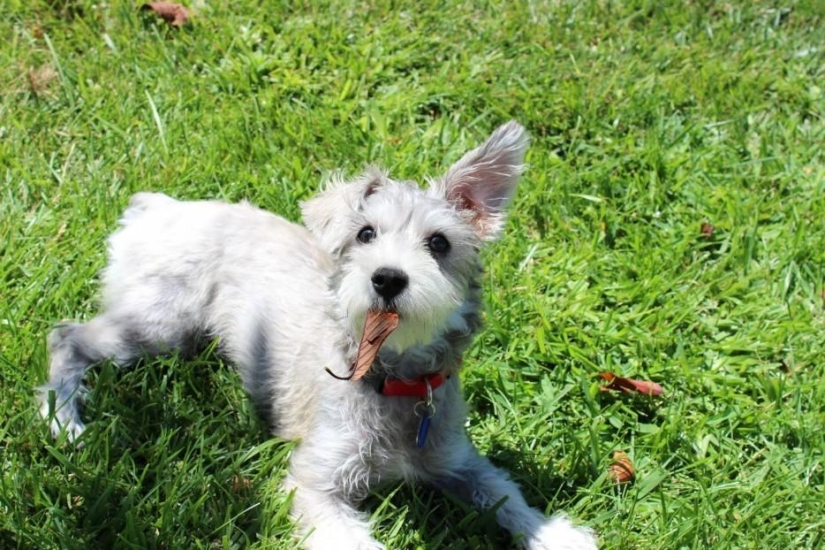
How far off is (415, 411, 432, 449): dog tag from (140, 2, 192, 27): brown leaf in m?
4.15

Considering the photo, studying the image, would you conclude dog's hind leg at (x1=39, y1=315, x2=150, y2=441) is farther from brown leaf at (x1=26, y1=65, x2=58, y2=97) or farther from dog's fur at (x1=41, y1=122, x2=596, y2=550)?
brown leaf at (x1=26, y1=65, x2=58, y2=97)

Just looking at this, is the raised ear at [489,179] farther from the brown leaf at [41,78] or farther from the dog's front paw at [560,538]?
the brown leaf at [41,78]

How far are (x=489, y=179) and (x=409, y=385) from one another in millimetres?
999

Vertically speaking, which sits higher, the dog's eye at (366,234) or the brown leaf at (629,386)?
the dog's eye at (366,234)

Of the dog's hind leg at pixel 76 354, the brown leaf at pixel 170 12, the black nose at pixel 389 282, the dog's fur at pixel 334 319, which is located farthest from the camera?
the brown leaf at pixel 170 12

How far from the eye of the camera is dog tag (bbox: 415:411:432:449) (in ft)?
13.3

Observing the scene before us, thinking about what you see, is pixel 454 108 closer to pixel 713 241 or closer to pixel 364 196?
pixel 713 241

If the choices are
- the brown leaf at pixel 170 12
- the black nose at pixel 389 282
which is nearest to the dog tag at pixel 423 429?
the black nose at pixel 389 282

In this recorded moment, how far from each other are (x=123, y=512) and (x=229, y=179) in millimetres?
2628

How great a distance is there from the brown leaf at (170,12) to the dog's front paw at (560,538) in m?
4.71

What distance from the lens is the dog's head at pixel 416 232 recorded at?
354cm

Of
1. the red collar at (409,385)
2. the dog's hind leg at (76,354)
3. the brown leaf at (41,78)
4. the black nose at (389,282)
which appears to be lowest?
the dog's hind leg at (76,354)

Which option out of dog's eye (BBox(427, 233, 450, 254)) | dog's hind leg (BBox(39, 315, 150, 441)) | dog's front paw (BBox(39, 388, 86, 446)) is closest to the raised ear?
dog's eye (BBox(427, 233, 450, 254))

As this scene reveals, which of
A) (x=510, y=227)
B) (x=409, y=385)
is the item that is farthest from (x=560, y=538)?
(x=510, y=227)
